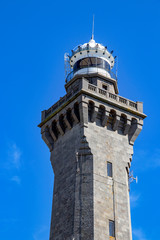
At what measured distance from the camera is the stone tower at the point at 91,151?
3934 centimetres

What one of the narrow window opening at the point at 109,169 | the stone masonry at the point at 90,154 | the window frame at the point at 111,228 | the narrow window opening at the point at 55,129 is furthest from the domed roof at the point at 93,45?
the window frame at the point at 111,228

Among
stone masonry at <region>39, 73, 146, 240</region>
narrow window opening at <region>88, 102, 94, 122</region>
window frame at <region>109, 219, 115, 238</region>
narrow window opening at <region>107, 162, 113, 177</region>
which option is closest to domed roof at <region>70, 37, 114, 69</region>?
stone masonry at <region>39, 73, 146, 240</region>

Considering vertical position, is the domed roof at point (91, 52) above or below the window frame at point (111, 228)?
above

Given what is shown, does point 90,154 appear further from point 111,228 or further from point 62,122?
point 111,228

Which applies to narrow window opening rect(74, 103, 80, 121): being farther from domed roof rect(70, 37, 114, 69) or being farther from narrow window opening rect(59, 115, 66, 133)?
domed roof rect(70, 37, 114, 69)

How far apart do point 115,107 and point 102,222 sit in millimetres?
11473

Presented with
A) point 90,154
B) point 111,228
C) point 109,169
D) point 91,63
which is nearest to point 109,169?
point 109,169

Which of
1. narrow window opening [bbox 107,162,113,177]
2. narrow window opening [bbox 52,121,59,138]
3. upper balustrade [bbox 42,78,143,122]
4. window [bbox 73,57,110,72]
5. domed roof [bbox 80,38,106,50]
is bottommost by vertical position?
narrow window opening [bbox 107,162,113,177]

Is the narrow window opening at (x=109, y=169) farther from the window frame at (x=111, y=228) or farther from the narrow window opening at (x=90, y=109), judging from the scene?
the narrow window opening at (x=90, y=109)

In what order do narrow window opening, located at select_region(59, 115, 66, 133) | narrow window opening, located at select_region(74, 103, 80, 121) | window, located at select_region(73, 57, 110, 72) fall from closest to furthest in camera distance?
narrow window opening, located at select_region(74, 103, 80, 121) → narrow window opening, located at select_region(59, 115, 66, 133) → window, located at select_region(73, 57, 110, 72)

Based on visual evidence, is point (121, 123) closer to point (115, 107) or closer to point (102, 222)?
point (115, 107)

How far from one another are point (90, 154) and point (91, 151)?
1.05 ft

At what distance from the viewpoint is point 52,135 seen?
1829 inches

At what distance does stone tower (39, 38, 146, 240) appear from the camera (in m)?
39.3
